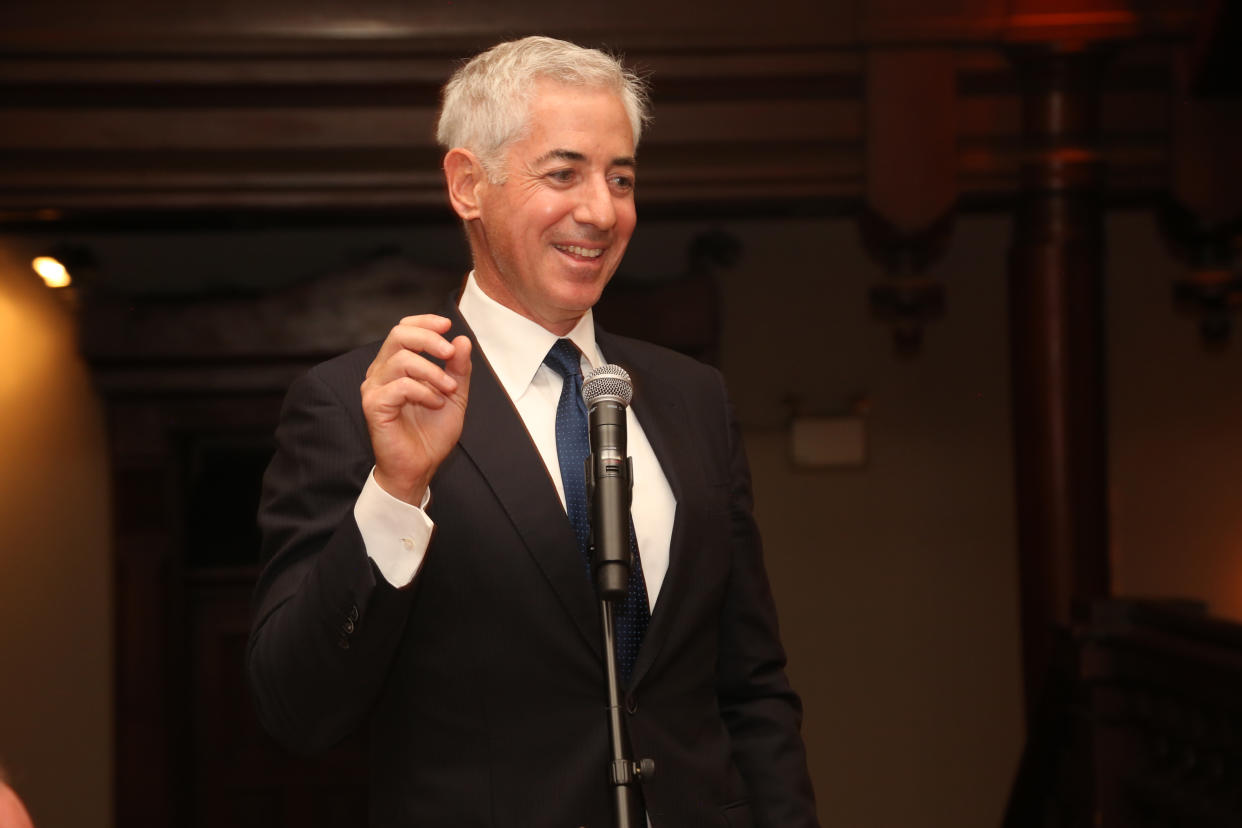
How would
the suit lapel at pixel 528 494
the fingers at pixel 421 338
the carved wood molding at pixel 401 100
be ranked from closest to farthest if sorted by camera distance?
the fingers at pixel 421 338 → the suit lapel at pixel 528 494 → the carved wood molding at pixel 401 100

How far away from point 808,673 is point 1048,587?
4.43ft

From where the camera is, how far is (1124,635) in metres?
3.23

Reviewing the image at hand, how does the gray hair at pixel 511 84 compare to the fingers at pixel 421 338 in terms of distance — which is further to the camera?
the gray hair at pixel 511 84

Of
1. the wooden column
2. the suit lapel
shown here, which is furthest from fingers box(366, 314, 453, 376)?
the wooden column

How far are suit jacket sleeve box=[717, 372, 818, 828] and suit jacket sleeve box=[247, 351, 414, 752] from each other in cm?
55

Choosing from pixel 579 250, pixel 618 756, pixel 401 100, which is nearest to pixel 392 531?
pixel 618 756

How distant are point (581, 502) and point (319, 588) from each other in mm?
363

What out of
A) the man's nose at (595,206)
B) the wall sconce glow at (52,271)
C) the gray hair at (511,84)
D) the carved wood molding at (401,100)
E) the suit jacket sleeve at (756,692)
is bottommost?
the suit jacket sleeve at (756,692)

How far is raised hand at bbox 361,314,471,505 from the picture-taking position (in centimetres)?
137

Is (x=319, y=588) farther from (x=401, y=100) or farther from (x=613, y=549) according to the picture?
(x=401, y=100)

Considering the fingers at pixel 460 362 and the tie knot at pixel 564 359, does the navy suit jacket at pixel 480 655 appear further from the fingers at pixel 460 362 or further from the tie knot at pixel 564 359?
the fingers at pixel 460 362

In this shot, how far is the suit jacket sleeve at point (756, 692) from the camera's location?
70.3 inches

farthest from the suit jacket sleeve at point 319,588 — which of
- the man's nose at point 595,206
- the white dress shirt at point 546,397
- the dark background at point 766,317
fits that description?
the dark background at point 766,317

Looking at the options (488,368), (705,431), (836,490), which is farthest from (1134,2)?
(488,368)
